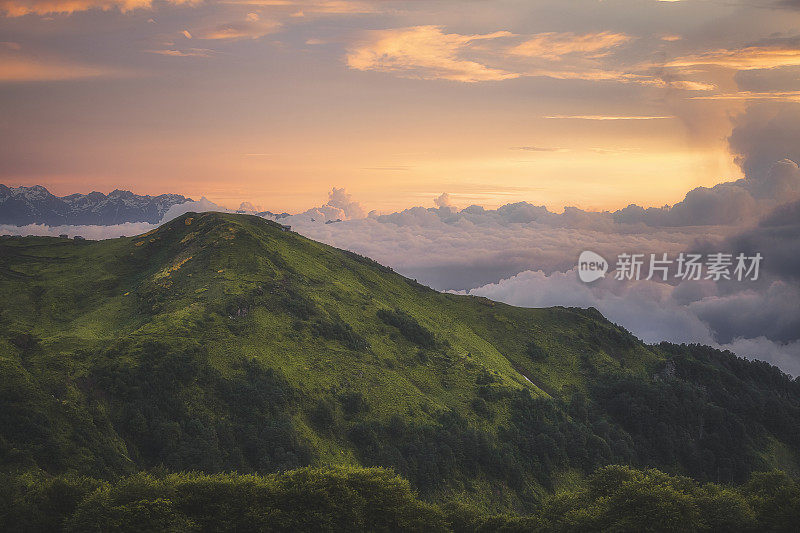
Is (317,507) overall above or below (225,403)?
above

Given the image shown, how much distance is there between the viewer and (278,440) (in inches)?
5492

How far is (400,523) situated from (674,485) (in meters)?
51.0

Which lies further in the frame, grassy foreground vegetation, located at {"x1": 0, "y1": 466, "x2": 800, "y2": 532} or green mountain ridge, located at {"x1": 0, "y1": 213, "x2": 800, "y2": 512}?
green mountain ridge, located at {"x1": 0, "y1": 213, "x2": 800, "y2": 512}

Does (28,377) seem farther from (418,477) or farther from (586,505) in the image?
(586,505)

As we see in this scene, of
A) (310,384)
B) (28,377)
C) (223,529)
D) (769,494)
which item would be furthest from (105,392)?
(769,494)

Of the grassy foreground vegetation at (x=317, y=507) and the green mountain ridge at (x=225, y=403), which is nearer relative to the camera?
the grassy foreground vegetation at (x=317, y=507)

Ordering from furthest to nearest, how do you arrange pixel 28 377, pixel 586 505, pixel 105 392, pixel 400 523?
pixel 105 392
pixel 28 377
pixel 586 505
pixel 400 523

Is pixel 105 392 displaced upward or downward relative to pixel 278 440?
upward

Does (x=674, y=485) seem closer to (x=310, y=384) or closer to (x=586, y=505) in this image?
(x=586, y=505)

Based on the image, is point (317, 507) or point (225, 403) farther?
point (225, 403)

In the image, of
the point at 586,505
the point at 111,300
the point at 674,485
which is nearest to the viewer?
the point at 586,505

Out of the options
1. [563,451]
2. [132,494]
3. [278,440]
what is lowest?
[563,451]

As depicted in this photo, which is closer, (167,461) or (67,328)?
(167,461)

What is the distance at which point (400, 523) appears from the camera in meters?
84.4
